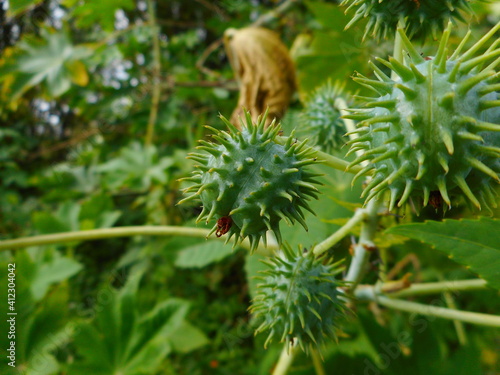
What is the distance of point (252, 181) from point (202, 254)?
162cm

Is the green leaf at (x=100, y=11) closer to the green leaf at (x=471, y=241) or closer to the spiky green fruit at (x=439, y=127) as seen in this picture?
the spiky green fruit at (x=439, y=127)

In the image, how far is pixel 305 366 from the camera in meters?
2.37

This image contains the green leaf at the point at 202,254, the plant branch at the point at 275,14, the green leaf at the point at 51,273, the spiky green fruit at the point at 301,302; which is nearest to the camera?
the spiky green fruit at the point at 301,302

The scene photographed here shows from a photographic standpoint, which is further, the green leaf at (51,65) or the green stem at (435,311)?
the green leaf at (51,65)

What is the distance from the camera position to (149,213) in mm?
3660

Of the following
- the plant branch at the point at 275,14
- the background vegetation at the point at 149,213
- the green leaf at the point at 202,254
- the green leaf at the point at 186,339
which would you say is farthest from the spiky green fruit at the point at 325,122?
the plant branch at the point at 275,14

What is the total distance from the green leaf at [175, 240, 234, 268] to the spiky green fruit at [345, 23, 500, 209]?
1.57 meters

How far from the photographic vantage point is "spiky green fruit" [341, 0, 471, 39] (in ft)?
3.87

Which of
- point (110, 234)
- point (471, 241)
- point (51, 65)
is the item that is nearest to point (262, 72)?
point (110, 234)

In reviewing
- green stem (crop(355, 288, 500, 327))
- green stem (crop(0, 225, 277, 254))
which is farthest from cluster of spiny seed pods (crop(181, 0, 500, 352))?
green stem (crop(0, 225, 277, 254))

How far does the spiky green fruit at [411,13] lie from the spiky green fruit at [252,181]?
0.47m

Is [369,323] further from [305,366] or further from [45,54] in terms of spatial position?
[45,54]

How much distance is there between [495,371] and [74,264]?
364 cm

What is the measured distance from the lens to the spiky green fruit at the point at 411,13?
46.5 inches
